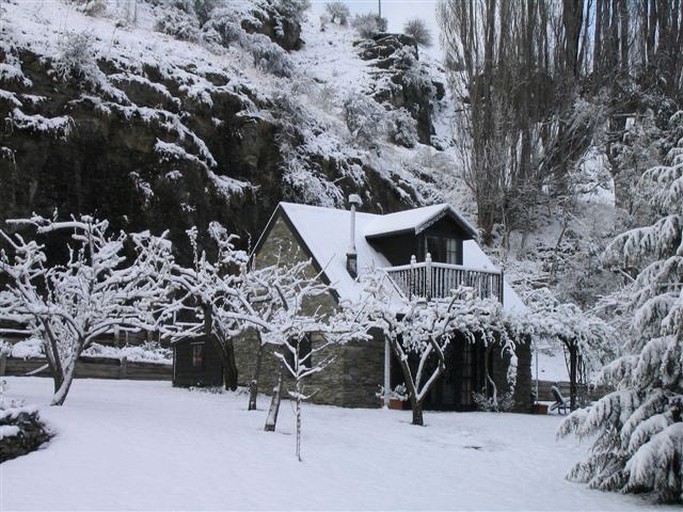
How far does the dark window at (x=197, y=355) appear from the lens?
19.0 meters

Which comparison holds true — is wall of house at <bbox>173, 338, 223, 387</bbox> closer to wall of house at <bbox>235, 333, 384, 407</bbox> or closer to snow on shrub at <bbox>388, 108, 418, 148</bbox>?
wall of house at <bbox>235, 333, 384, 407</bbox>

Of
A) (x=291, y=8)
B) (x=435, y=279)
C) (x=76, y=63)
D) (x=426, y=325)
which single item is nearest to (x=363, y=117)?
(x=76, y=63)

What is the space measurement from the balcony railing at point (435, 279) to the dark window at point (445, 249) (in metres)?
0.85

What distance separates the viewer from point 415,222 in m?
17.3

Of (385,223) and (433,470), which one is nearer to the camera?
(433,470)

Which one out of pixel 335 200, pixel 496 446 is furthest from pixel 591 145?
pixel 496 446

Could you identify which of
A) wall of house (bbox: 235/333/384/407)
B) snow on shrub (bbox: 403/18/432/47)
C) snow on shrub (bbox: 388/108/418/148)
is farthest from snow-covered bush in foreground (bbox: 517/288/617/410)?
snow on shrub (bbox: 403/18/432/47)

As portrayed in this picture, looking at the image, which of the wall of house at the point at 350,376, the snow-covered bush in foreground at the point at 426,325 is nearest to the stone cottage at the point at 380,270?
the wall of house at the point at 350,376

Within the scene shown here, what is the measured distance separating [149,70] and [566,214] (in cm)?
1719

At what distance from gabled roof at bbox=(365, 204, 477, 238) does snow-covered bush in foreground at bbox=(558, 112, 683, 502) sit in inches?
324

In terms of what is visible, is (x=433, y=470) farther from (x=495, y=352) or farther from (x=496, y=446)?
(x=495, y=352)

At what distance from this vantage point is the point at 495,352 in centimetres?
1811

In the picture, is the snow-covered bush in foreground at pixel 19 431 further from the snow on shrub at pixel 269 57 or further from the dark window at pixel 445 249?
the snow on shrub at pixel 269 57

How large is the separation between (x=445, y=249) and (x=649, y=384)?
383 inches
